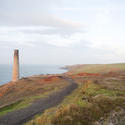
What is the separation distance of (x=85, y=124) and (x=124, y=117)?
4735mm

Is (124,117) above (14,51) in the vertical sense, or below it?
below

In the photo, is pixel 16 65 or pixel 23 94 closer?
pixel 23 94

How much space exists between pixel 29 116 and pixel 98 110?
7076mm

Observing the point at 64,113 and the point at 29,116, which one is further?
the point at 29,116

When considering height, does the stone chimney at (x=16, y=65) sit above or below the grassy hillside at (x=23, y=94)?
above

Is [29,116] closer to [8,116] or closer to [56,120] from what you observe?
[8,116]

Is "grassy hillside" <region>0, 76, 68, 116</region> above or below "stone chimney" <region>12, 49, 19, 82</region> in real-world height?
below

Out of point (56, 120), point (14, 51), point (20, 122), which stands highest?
point (14, 51)

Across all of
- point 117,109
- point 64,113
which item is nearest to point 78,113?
point 64,113

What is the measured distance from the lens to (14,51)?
4825 cm

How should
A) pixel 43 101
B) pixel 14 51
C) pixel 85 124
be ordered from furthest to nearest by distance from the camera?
1. pixel 14 51
2. pixel 43 101
3. pixel 85 124

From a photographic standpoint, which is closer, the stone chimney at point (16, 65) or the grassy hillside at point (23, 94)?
the grassy hillside at point (23, 94)

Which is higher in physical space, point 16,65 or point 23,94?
point 16,65

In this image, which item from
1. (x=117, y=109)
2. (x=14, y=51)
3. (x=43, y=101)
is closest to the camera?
(x=117, y=109)
